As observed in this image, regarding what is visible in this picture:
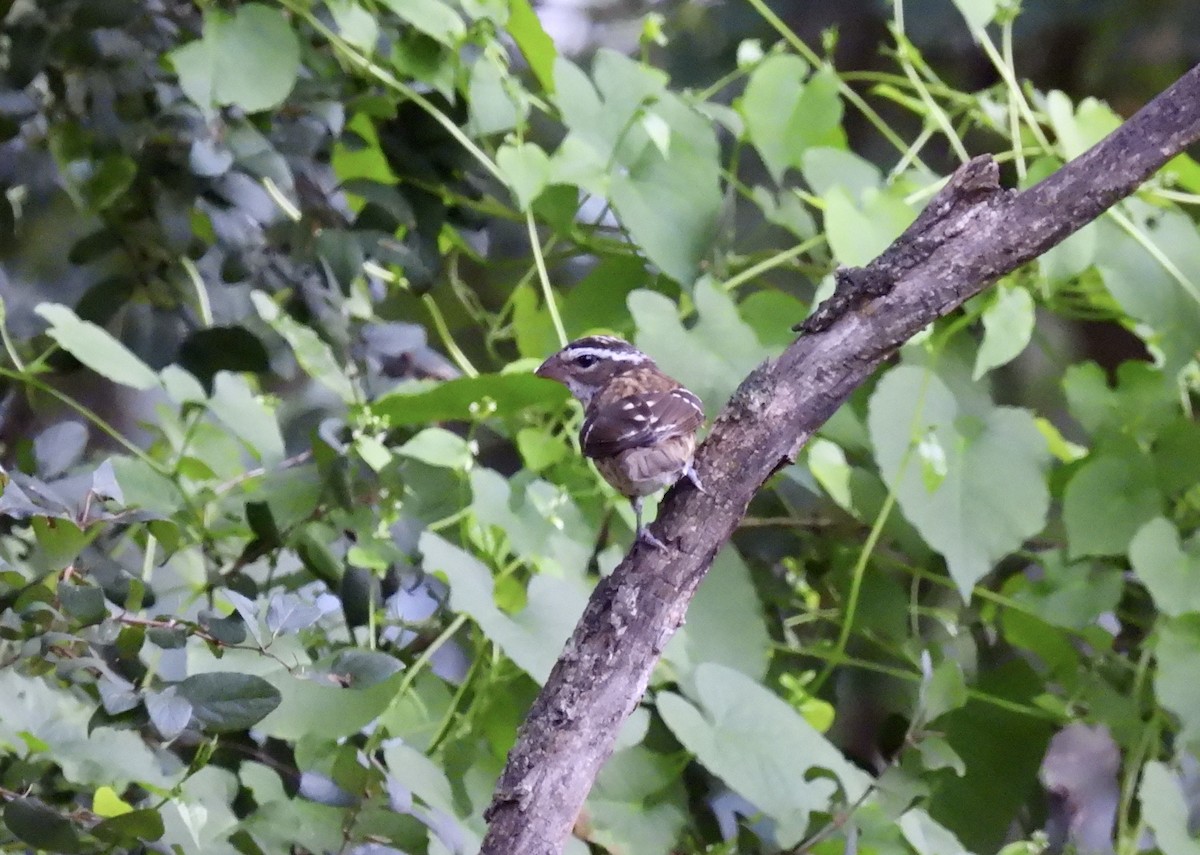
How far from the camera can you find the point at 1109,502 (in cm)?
158

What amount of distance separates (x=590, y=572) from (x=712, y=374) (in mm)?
296

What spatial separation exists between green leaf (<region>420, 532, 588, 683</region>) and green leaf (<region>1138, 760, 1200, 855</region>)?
0.68m

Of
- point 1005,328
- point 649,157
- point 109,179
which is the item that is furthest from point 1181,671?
point 109,179

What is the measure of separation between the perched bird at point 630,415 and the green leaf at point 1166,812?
26.4 inches

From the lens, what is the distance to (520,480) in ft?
4.76

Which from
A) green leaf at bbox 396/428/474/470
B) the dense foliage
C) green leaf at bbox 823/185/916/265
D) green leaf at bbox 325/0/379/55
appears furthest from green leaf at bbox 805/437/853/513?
green leaf at bbox 325/0/379/55

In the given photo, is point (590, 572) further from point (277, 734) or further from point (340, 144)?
point (340, 144)

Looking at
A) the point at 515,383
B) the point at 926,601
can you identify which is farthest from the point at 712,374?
the point at 926,601

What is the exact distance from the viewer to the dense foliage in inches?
51.1

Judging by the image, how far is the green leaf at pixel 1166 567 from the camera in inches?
58.6

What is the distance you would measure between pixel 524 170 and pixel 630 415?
1.49 ft

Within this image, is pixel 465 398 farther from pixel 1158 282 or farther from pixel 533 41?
pixel 1158 282

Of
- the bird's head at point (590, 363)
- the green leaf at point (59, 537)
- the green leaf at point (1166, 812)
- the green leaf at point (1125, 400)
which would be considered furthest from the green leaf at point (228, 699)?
the green leaf at point (1125, 400)

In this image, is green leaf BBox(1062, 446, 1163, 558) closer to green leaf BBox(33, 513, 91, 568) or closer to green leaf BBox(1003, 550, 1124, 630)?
green leaf BBox(1003, 550, 1124, 630)
